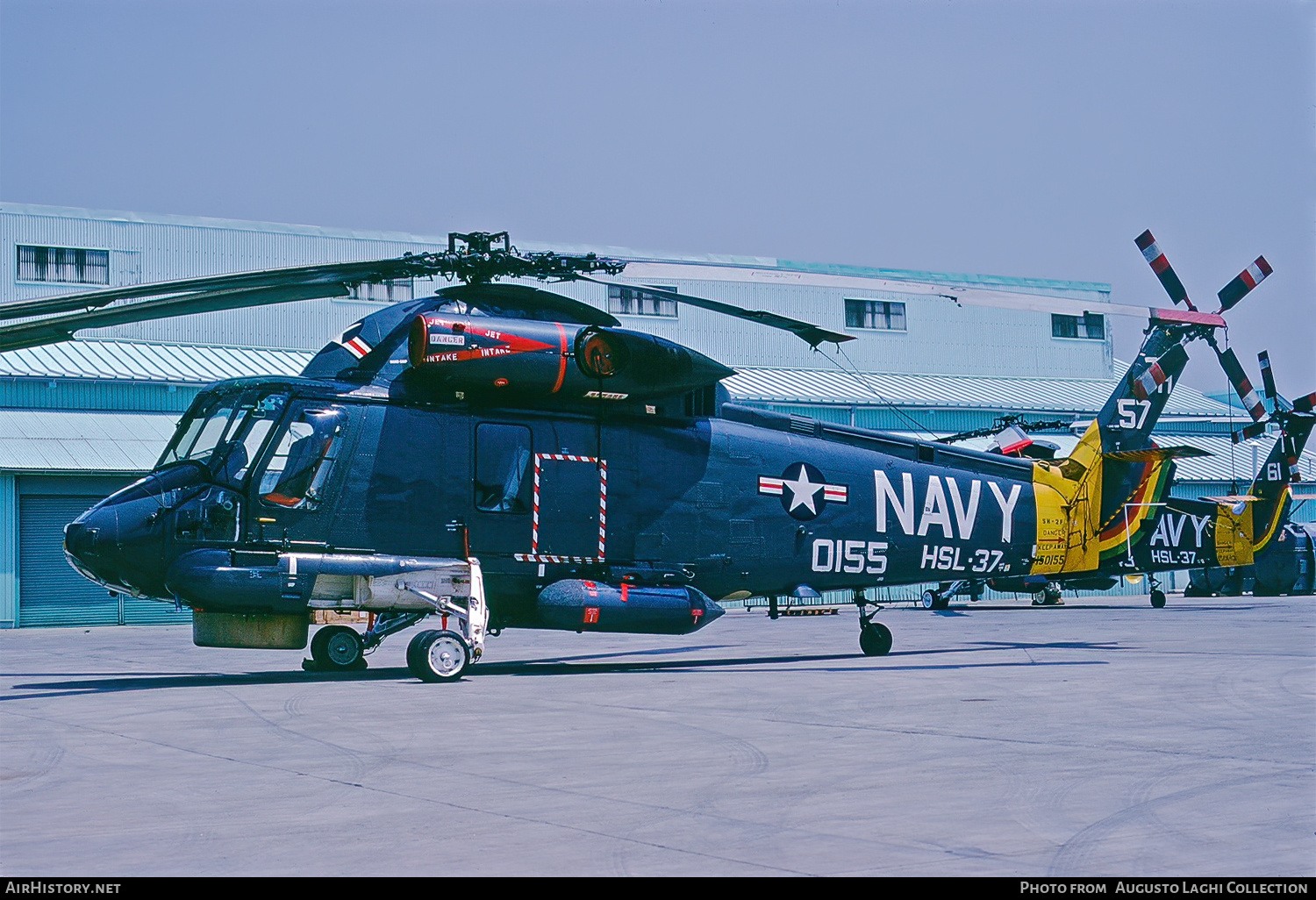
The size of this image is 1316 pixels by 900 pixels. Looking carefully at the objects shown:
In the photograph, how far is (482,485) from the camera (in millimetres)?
16297

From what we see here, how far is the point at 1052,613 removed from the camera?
3622 centimetres

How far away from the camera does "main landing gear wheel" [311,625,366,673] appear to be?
17484mm

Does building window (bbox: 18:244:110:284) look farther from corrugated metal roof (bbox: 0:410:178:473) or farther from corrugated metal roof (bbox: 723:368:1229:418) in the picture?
corrugated metal roof (bbox: 723:368:1229:418)

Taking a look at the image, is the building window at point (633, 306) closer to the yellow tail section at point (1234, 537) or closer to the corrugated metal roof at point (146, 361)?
the corrugated metal roof at point (146, 361)

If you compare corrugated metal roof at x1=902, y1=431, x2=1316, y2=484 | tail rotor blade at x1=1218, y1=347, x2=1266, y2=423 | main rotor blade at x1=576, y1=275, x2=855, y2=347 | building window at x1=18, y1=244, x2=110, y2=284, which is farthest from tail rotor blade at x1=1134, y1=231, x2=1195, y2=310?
building window at x1=18, y1=244, x2=110, y2=284

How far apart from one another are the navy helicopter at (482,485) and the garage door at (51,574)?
63.5 feet

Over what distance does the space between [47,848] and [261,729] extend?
4573 mm

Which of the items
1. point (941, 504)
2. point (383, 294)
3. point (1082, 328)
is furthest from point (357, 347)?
point (1082, 328)

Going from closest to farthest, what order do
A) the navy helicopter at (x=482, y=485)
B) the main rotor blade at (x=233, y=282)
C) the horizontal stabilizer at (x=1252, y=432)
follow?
the main rotor blade at (x=233, y=282) → the navy helicopter at (x=482, y=485) → the horizontal stabilizer at (x=1252, y=432)

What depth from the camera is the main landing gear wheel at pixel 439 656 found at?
15164 millimetres

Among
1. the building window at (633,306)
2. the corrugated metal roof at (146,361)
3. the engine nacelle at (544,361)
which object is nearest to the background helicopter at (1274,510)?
the engine nacelle at (544,361)

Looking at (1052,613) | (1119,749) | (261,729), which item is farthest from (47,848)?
(1052,613)

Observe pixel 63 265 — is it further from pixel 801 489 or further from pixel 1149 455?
pixel 1149 455
